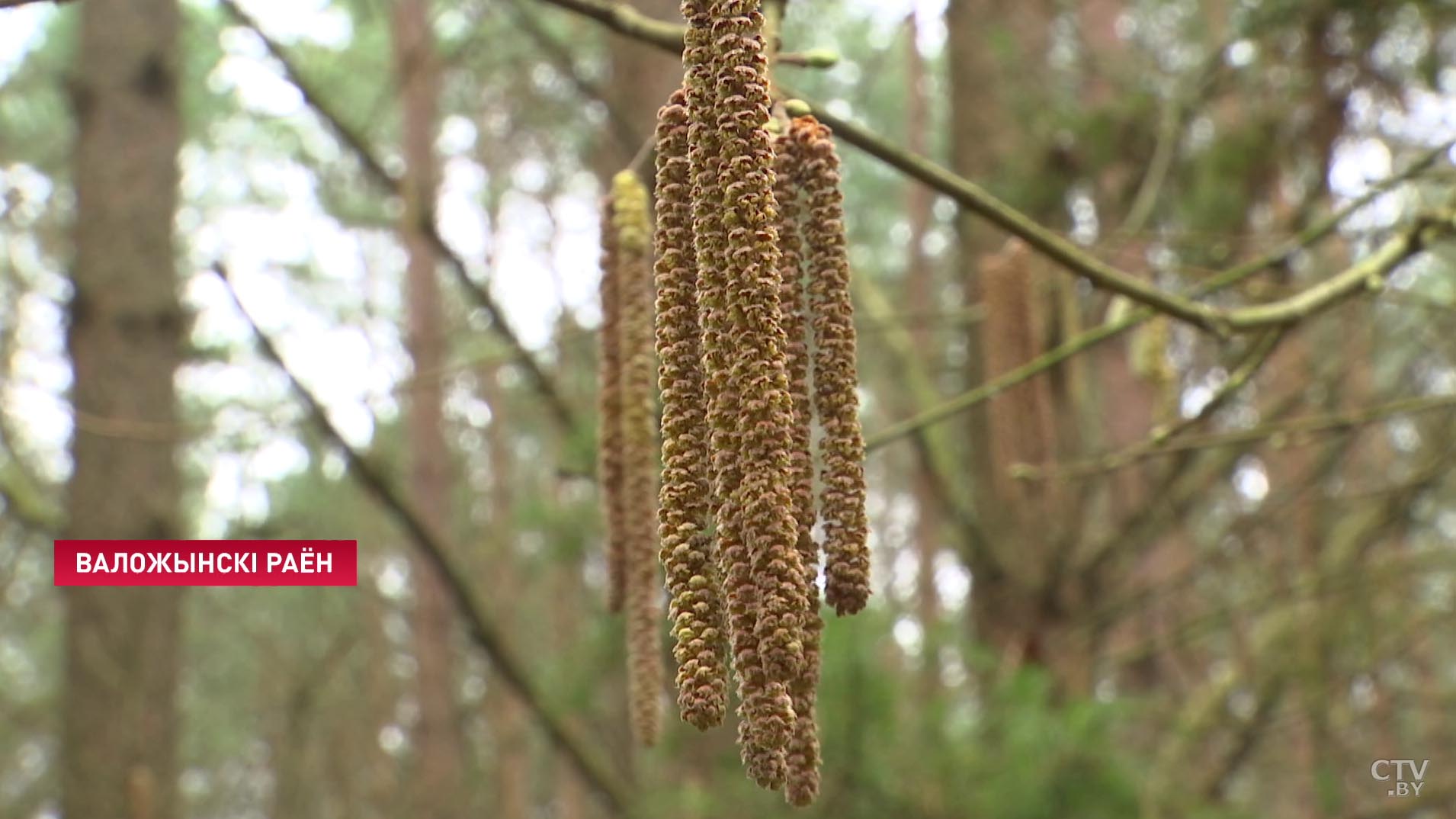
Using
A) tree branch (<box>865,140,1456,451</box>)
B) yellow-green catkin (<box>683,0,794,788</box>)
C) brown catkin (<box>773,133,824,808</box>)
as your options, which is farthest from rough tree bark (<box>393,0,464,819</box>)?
yellow-green catkin (<box>683,0,794,788</box>)

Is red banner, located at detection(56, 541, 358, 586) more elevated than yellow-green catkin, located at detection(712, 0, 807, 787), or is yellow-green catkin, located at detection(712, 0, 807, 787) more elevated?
red banner, located at detection(56, 541, 358, 586)

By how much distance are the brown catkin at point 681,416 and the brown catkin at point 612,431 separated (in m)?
0.60

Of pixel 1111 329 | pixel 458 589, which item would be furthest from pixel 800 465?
pixel 458 589

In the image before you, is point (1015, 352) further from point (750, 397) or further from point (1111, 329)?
point (750, 397)

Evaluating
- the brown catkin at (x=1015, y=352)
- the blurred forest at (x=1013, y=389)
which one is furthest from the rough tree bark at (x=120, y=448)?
the brown catkin at (x=1015, y=352)

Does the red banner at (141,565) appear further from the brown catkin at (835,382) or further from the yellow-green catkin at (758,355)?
the yellow-green catkin at (758,355)

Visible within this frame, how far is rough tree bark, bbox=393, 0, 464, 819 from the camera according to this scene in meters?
11.0

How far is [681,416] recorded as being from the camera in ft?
3.81

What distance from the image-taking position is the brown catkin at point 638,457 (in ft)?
5.48

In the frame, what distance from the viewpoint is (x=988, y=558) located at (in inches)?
225

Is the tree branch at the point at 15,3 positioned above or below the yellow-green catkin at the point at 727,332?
above

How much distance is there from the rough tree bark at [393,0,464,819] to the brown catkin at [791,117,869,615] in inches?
363

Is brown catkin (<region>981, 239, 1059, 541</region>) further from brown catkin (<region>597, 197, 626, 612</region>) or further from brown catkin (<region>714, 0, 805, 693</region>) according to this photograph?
brown catkin (<region>714, 0, 805, 693</region>)

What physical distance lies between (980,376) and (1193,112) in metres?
1.43
